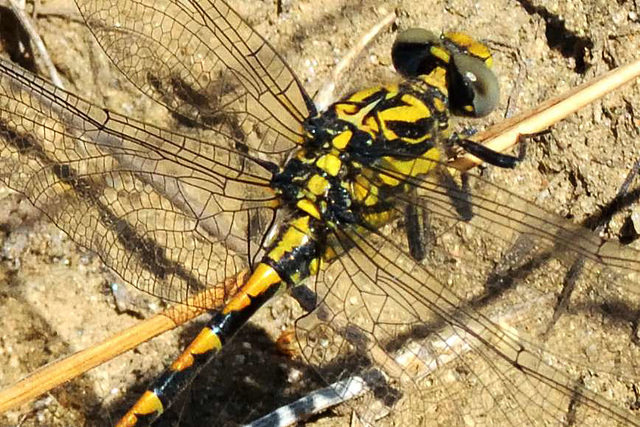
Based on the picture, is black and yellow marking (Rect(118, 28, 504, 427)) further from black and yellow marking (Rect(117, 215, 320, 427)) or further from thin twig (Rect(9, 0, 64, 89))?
thin twig (Rect(9, 0, 64, 89))

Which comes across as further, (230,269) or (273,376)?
(273,376)

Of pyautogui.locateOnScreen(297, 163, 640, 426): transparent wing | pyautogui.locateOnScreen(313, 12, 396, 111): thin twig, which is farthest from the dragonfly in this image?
pyautogui.locateOnScreen(313, 12, 396, 111): thin twig

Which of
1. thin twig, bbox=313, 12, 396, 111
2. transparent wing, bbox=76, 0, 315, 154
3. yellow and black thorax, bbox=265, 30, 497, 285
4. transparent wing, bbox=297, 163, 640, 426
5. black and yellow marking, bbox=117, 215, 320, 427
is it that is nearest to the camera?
transparent wing, bbox=297, 163, 640, 426

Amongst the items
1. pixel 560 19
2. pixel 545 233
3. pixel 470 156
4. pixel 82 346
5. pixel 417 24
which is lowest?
pixel 82 346

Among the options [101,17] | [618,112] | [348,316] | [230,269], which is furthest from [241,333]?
[618,112]

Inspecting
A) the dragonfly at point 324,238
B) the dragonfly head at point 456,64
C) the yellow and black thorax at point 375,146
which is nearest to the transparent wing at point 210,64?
the dragonfly at point 324,238

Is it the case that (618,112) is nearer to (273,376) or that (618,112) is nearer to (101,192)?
(273,376)

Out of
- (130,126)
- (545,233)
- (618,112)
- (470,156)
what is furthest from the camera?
(618,112)

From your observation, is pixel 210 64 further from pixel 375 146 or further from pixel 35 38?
pixel 35 38
